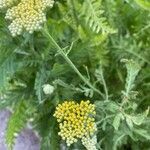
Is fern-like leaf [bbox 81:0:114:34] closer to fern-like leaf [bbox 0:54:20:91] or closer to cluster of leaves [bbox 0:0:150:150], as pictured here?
cluster of leaves [bbox 0:0:150:150]

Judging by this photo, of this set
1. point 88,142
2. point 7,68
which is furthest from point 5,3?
point 88,142

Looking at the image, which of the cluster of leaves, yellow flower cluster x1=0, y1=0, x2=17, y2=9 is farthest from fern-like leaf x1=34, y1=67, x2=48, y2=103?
yellow flower cluster x1=0, y1=0, x2=17, y2=9

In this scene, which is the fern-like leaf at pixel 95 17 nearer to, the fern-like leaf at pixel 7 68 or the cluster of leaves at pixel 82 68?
the cluster of leaves at pixel 82 68

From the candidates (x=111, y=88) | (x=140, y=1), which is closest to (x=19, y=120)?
(x=111, y=88)

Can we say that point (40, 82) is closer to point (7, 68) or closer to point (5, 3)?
point (7, 68)

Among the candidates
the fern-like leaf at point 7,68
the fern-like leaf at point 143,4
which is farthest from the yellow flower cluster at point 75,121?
the fern-like leaf at point 143,4

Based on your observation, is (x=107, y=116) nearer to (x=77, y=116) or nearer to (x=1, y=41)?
(x=77, y=116)
